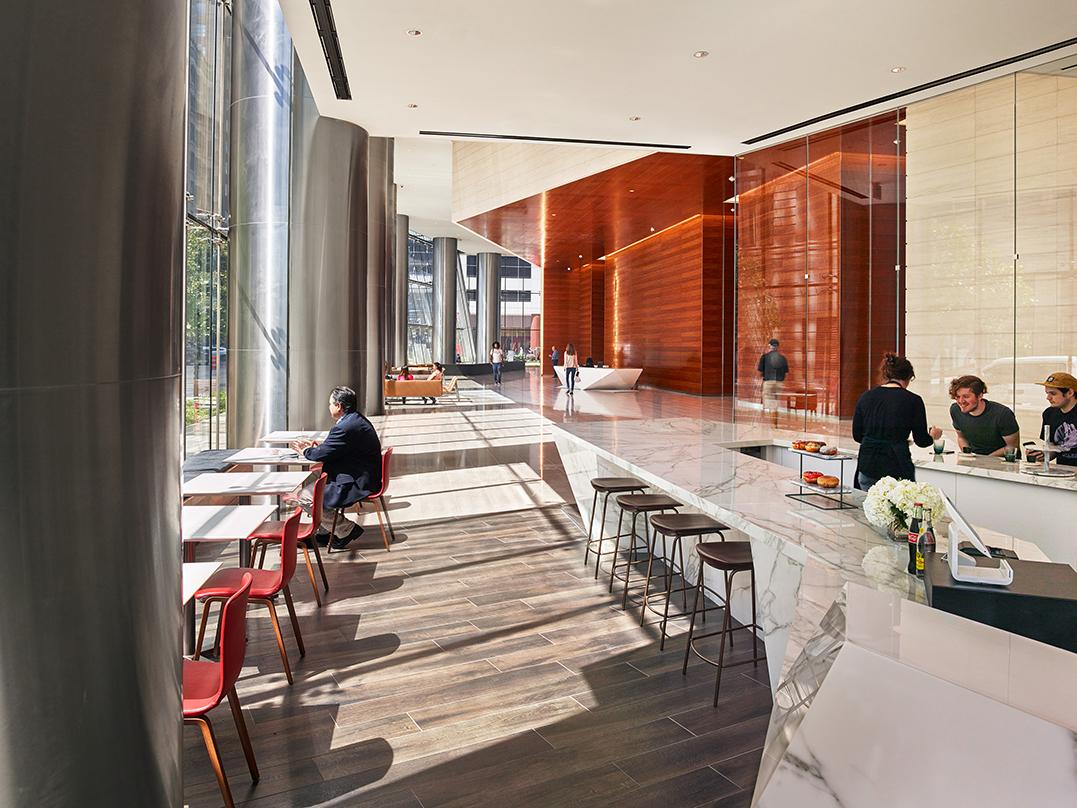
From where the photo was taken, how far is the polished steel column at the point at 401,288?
2683cm

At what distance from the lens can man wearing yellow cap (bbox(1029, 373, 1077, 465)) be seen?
4629 mm

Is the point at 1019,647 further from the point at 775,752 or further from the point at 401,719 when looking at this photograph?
the point at 401,719

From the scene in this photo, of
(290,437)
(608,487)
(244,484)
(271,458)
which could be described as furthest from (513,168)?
(244,484)

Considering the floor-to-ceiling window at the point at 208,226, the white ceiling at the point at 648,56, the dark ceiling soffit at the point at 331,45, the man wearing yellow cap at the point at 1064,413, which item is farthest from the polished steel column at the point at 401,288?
the man wearing yellow cap at the point at 1064,413

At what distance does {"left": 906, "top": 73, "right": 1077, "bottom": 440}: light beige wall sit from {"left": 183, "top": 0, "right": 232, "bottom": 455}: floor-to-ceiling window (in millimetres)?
8458

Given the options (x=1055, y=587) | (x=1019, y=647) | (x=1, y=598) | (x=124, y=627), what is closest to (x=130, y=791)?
(x=124, y=627)

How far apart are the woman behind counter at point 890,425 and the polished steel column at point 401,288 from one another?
23.6 metres

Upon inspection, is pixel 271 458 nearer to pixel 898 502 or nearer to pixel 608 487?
pixel 608 487

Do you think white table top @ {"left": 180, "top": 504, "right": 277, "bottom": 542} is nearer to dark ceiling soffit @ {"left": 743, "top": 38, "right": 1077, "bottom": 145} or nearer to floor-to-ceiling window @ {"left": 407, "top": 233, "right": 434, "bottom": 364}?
dark ceiling soffit @ {"left": 743, "top": 38, "right": 1077, "bottom": 145}

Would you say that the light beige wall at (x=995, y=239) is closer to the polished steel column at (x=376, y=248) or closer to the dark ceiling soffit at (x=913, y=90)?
the dark ceiling soffit at (x=913, y=90)

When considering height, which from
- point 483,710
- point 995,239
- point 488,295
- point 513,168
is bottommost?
point 483,710

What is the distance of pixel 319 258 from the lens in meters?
8.70

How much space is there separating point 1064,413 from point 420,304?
96.7ft

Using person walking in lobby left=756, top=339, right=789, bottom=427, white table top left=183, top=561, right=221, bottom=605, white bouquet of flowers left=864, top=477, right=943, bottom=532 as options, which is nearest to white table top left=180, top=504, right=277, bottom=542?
white table top left=183, top=561, right=221, bottom=605
